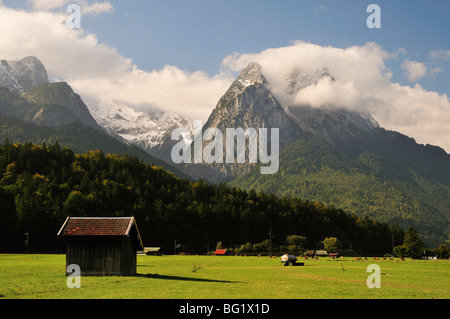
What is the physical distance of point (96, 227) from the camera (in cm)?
5128

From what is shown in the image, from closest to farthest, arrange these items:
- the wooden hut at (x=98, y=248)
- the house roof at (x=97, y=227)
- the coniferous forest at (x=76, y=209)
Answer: the wooden hut at (x=98, y=248) < the house roof at (x=97, y=227) < the coniferous forest at (x=76, y=209)

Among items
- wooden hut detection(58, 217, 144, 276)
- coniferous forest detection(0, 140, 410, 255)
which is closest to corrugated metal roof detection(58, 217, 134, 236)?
wooden hut detection(58, 217, 144, 276)

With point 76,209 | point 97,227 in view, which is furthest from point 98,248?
point 76,209

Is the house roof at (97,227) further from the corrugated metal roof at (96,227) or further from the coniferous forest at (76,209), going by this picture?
the coniferous forest at (76,209)

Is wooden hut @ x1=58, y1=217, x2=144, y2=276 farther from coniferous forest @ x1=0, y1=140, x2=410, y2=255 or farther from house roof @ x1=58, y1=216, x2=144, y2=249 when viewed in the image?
coniferous forest @ x1=0, y1=140, x2=410, y2=255

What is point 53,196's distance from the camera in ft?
516

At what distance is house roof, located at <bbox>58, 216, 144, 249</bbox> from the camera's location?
5034cm

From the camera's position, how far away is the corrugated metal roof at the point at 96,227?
5037 centimetres

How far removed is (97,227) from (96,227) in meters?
0.11

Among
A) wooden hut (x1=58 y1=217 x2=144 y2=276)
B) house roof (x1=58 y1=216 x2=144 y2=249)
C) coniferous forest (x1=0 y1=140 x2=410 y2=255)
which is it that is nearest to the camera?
wooden hut (x1=58 y1=217 x2=144 y2=276)

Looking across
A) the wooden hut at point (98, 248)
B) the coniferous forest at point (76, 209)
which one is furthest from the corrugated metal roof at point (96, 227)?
the coniferous forest at point (76, 209)

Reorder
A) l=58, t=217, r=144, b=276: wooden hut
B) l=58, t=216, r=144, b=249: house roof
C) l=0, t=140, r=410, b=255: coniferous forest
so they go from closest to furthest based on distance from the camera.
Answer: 1. l=58, t=217, r=144, b=276: wooden hut
2. l=58, t=216, r=144, b=249: house roof
3. l=0, t=140, r=410, b=255: coniferous forest
